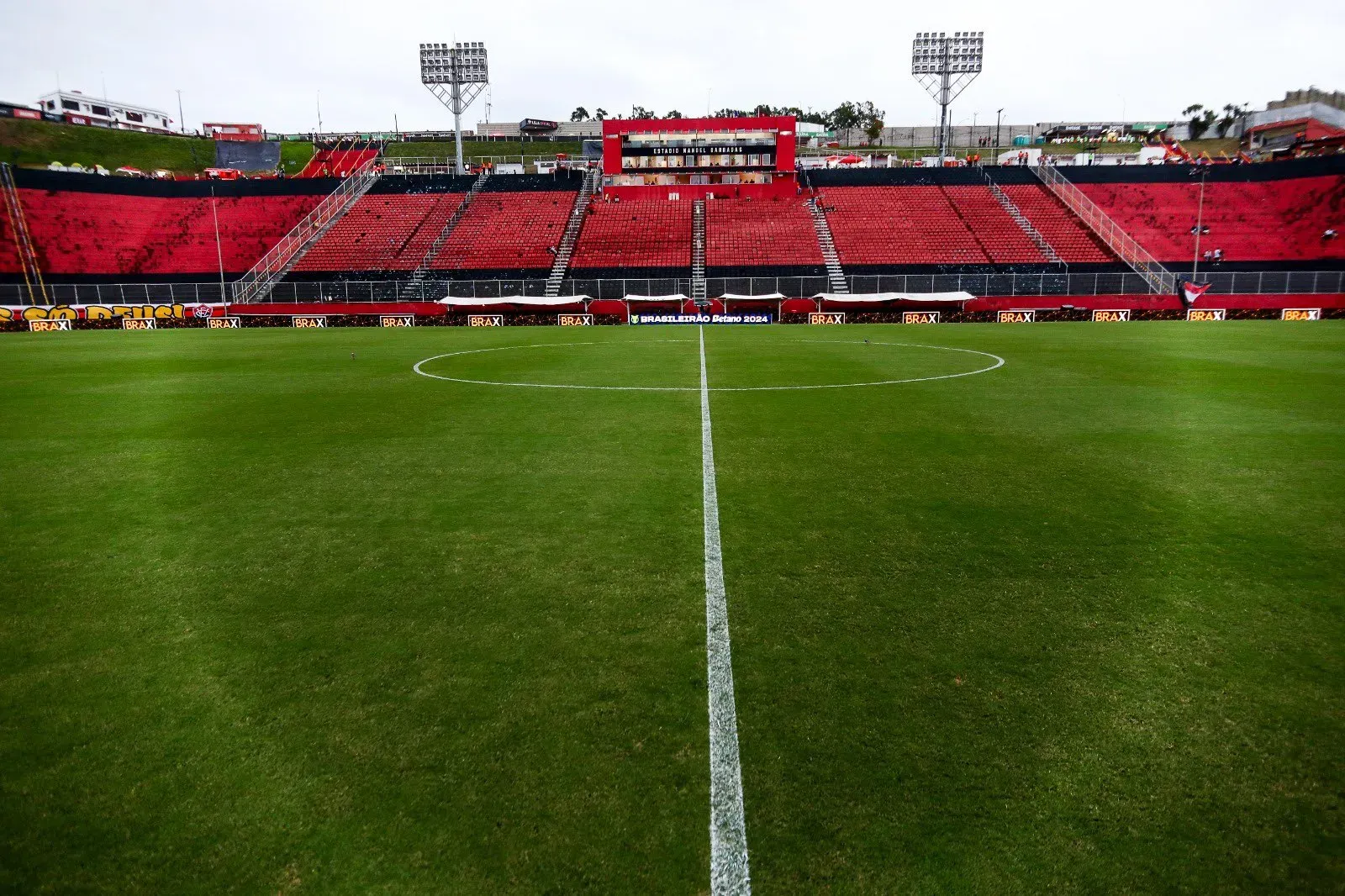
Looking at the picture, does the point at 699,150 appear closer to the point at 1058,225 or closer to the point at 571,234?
the point at 571,234

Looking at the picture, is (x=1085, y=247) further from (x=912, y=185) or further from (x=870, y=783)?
(x=870, y=783)

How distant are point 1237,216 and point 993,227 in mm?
17034

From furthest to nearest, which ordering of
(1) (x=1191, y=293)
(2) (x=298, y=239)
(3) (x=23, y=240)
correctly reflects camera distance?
(2) (x=298, y=239) → (3) (x=23, y=240) → (1) (x=1191, y=293)

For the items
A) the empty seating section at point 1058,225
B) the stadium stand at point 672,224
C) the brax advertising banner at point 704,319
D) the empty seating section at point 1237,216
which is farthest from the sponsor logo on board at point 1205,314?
the brax advertising banner at point 704,319

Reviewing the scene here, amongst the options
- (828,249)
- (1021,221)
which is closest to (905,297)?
(828,249)

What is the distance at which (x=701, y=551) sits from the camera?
6168 millimetres

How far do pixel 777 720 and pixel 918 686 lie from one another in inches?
32.1

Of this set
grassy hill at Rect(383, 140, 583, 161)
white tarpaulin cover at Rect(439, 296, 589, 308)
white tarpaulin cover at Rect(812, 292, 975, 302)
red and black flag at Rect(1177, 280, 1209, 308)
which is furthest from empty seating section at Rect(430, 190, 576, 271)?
grassy hill at Rect(383, 140, 583, 161)

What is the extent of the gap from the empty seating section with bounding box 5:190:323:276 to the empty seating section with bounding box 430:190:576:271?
14285mm

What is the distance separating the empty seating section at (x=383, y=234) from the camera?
5515 centimetres

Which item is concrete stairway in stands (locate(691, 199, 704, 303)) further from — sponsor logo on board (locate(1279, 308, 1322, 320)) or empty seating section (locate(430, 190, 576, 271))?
sponsor logo on board (locate(1279, 308, 1322, 320))

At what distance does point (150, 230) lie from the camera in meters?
59.6

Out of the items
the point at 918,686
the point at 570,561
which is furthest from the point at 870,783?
the point at 570,561

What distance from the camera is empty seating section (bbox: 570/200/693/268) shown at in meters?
54.6
